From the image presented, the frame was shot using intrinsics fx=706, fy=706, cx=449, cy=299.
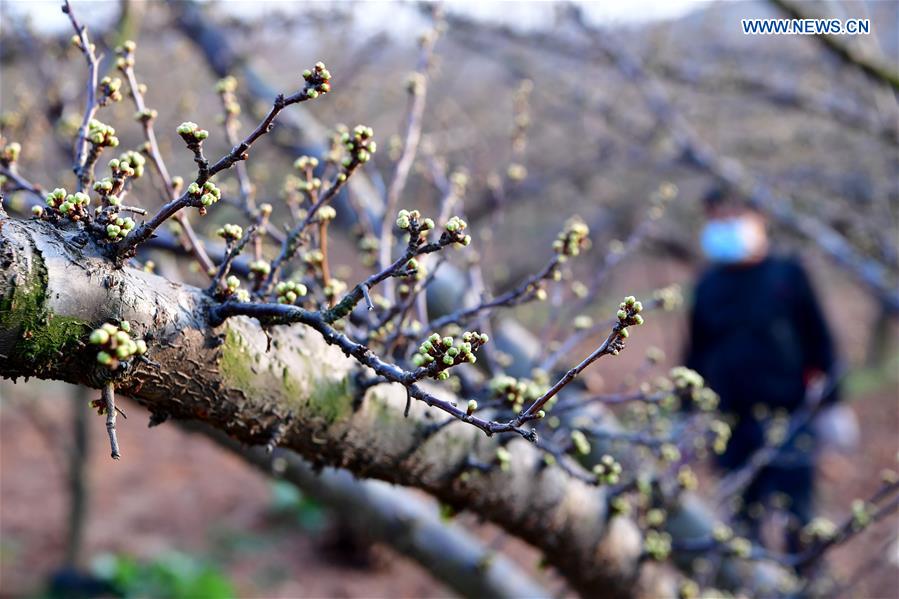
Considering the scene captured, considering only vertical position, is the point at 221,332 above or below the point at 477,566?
below

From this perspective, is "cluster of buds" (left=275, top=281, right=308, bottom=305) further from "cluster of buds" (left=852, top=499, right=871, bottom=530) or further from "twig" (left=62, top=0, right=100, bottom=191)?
"cluster of buds" (left=852, top=499, right=871, bottom=530)

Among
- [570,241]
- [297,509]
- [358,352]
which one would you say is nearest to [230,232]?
[358,352]

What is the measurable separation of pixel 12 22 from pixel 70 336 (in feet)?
10.1

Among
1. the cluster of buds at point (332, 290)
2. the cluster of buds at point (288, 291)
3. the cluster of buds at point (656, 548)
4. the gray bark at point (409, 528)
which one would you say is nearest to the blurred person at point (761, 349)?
the gray bark at point (409, 528)

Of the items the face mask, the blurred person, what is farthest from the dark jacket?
the face mask

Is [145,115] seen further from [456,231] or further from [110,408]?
[456,231]

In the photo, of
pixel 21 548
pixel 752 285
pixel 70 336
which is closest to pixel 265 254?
pixel 70 336

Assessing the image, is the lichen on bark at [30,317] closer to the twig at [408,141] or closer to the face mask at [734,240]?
the twig at [408,141]

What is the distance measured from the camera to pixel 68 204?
3.21ft

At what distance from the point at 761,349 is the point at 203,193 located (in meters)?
4.20

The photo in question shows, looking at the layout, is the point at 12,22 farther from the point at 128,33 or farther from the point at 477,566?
the point at 477,566

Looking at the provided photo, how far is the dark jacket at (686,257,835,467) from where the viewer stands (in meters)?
4.40

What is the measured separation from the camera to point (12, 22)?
327 cm

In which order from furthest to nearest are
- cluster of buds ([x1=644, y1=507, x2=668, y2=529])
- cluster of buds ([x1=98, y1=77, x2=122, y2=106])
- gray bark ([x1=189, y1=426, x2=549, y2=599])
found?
gray bark ([x1=189, y1=426, x2=549, y2=599]) < cluster of buds ([x1=644, y1=507, x2=668, y2=529]) < cluster of buds ([x1=98, y1=77, x2=122, y2=106])
